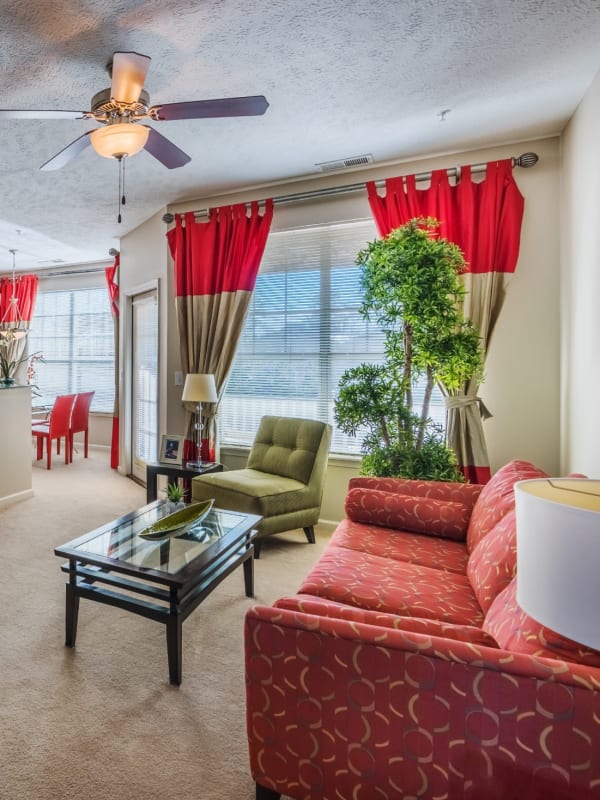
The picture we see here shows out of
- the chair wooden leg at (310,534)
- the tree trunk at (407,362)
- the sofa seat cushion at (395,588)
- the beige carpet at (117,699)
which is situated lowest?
the beige carpet at (117,699)

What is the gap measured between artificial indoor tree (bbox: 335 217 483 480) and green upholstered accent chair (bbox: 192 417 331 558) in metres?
0.55

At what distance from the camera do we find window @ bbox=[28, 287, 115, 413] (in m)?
6.57

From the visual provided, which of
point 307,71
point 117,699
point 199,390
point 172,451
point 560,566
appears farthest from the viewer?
point 172,451

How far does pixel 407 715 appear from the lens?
3.26 feet

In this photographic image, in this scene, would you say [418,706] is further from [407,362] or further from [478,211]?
[478,211]

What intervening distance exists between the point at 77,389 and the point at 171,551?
572 cm

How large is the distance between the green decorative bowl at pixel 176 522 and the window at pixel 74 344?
4.91m

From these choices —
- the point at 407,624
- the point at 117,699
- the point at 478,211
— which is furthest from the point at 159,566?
the point at 478,211

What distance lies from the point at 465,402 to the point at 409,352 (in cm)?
57

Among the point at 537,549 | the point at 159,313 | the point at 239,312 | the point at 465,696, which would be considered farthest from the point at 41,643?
the point at 159,313

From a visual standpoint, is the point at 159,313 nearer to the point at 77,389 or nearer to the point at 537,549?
the point at 77,389

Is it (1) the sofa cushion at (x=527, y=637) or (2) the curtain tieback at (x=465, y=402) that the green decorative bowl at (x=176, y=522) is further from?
(2) the curtain tieback at (x=465, y=402)

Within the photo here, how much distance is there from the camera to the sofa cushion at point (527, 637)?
3.13 feet

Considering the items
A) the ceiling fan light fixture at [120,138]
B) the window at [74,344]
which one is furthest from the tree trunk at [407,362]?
the window at [74,344]
